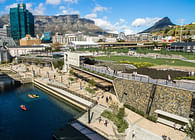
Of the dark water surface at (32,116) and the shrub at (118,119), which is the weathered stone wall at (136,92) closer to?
the shrub at (118,119)

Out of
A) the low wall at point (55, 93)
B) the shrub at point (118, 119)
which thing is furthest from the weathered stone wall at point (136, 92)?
the low wall at point (55, 93)

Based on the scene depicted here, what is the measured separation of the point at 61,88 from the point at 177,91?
24445 mm

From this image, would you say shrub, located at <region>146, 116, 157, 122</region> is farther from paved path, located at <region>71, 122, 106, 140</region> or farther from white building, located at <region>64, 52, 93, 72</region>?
white building, located at <region>64, 52, 93, 72</region>

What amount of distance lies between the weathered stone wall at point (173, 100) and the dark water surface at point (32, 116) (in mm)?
13071

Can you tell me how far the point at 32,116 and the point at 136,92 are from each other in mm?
17357

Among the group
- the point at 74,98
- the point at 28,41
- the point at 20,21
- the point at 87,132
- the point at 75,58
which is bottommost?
the point at 87,132

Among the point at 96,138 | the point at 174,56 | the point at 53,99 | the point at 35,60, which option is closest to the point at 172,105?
the point at 96,138

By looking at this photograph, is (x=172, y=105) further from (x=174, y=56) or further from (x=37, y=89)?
(x=174, y=56)

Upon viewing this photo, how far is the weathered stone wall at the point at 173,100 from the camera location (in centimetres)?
1858

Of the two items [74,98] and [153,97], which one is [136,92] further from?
[74,98]

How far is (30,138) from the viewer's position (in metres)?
20.2

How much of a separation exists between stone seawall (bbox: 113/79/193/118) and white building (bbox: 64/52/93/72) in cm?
2120

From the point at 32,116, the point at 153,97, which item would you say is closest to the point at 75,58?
the point at 32,116

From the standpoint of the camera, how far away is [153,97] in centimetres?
2169
